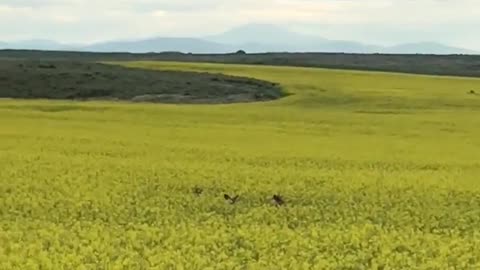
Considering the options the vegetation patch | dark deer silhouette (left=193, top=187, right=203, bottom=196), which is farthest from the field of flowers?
the vegetation patch

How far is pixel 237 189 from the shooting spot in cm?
2228

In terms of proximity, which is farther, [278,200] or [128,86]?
[128,86]

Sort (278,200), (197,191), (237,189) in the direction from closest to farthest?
(278,200) → (197,191) → (237,189)

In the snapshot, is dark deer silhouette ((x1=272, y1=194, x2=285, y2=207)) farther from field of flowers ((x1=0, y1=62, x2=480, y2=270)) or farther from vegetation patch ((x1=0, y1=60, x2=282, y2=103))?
vegetation patch ((x1=0, y1=60, x2=282, y2=103))

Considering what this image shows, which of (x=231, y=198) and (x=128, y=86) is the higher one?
(x=231, y=198)

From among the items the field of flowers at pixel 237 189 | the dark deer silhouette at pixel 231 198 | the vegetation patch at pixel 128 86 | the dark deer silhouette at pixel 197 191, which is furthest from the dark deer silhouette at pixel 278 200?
the vegetation patch at pixel 128 86

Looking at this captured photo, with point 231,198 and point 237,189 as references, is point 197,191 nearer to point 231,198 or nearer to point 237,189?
point 237,189

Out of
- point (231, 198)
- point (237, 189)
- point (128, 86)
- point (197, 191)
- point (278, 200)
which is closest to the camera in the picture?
point (278, 200)

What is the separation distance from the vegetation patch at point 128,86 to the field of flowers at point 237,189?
8.62 m

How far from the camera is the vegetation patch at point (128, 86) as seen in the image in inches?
2090

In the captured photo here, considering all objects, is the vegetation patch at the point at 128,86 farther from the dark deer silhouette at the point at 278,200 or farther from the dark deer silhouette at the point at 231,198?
the dark deer silhouette at the point at 278,200

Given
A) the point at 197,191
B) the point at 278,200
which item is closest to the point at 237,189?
the point at 197,191

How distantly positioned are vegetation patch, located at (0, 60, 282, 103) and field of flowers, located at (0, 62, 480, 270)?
28.3ft

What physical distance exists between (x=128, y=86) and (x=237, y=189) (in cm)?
3384
